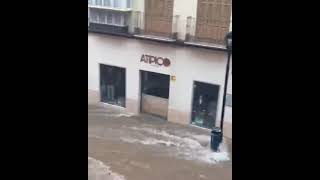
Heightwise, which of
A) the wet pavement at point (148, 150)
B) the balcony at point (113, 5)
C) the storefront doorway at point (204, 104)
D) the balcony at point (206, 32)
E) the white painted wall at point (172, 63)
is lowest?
the wet pavement at point (148, 150)

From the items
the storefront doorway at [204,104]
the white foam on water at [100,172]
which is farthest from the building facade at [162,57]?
the white foam on water at [100,172]

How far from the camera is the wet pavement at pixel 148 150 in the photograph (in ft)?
10.0

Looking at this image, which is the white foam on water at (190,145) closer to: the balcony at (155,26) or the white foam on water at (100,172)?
the white foam on water at (100,172)

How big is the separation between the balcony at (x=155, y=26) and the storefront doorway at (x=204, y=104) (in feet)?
1.49

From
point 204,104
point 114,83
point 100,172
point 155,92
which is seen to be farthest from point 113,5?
point 100,172

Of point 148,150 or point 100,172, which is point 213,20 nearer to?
point 148,150

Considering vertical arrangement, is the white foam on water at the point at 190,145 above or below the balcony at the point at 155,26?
below

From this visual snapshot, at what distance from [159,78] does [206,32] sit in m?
0.62

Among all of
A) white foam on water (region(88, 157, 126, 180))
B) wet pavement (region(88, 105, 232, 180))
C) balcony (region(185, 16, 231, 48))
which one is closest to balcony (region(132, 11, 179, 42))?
balcony (region(185, 16, 231, 48))
